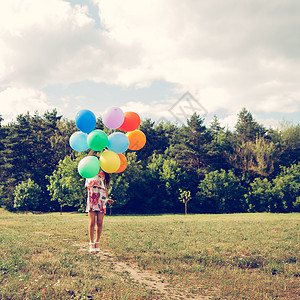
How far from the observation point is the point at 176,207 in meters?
45.8

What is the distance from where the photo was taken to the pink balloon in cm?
802

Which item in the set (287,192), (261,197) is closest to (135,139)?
(261,197)

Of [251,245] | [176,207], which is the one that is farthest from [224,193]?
[251,245]

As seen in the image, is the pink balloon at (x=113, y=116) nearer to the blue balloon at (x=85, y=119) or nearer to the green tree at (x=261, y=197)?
the blue balloon at (x=85, y=119)

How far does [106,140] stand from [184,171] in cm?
3865

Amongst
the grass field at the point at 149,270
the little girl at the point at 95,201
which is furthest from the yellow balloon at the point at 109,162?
the grass field at the point at 149,270

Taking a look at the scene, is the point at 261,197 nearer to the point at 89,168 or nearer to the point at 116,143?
the point at 116,143

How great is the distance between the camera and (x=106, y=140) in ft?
25.7

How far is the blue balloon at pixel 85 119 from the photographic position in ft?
25.7

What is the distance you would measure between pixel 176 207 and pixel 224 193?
7319 millimetres

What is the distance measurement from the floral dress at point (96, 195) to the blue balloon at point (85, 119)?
1.33 m

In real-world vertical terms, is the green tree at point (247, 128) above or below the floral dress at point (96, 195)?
above

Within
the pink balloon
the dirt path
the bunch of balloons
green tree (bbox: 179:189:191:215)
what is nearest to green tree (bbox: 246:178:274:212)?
green tree (bbox: 179:189:191:215)

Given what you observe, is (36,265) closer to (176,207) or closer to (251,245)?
(251,245)
